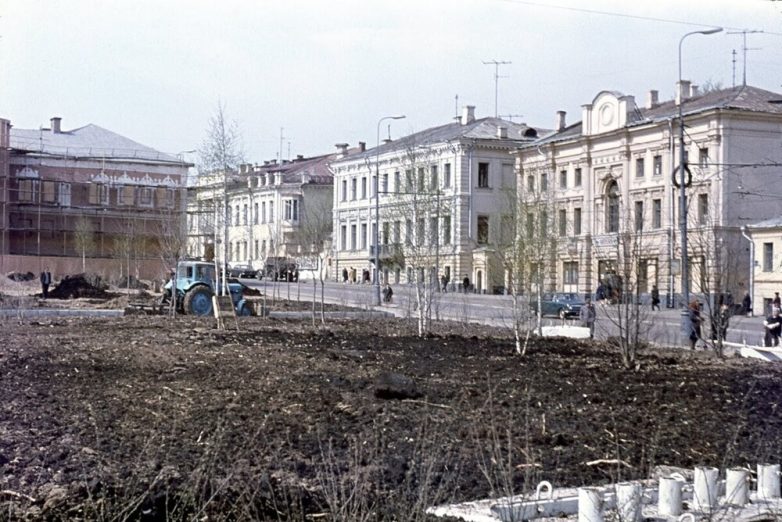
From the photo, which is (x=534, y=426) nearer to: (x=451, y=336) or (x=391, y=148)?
(x=451, y=336)

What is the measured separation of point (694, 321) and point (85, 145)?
51.5 m

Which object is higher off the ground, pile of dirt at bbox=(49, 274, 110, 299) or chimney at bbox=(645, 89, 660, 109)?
chimney at bbox=(645, 89, 660, 109)

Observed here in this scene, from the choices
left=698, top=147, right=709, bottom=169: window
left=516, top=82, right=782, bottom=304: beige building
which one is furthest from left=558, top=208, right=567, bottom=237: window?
left=698, top=147, right=709, bottom=169: window

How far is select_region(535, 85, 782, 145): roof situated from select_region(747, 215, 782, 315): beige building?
15.4 ft

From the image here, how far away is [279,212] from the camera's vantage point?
79312 mm

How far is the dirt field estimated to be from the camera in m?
7.85

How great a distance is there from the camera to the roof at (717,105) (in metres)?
49.6

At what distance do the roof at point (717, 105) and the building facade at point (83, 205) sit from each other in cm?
2232

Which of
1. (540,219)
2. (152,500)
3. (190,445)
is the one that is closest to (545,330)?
(540,219)

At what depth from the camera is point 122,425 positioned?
11430 mm

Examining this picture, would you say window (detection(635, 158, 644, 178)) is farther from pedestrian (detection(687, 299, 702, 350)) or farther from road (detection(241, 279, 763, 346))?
pedestrian (detection(687, 299, 702, 350))

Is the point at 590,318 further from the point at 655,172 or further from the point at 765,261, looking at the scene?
the point at 655,172

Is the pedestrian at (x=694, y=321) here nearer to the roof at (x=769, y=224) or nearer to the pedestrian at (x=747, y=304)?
the pedestrian at (x=747, y=304)

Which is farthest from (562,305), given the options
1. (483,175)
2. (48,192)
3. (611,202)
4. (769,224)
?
(48,192)
